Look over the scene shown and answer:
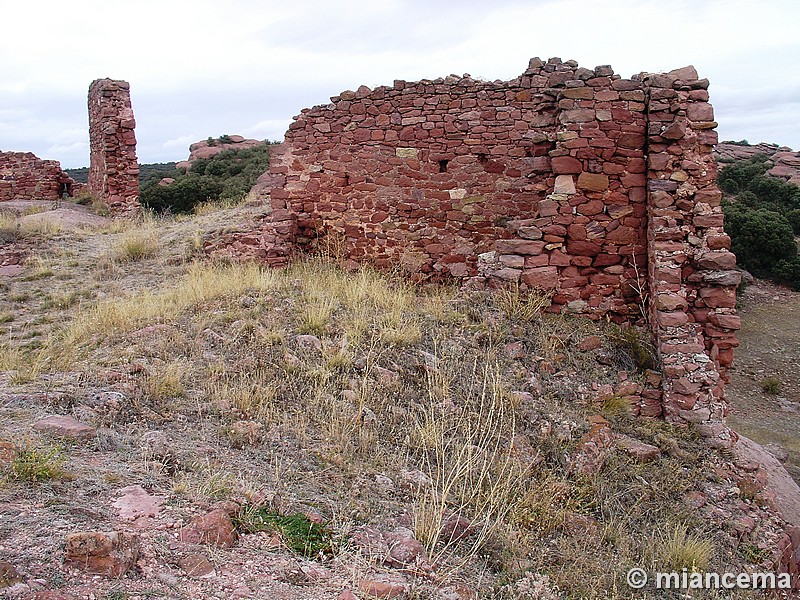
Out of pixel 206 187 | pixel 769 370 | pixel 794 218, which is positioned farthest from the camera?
pixel 794 218

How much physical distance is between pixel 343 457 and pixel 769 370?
1501 centimetres

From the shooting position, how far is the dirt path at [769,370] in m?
11.9

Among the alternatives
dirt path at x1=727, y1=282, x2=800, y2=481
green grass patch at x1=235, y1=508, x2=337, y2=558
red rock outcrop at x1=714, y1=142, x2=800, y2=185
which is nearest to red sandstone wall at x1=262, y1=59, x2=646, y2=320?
green grass patch at x1=235, y1=508, x2=337, y2=558

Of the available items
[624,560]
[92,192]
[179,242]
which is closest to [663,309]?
[624,560]

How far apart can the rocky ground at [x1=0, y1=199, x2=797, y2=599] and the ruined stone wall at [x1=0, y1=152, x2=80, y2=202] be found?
11.9 m

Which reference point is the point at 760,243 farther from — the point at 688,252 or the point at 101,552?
the point at 101,552

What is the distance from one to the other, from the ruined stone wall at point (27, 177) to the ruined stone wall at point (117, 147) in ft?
7.20

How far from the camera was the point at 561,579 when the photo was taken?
3.13 m

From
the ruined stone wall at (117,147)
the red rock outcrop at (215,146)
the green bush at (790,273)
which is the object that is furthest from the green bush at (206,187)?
the green bush at (790,273)

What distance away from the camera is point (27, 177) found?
17000mm

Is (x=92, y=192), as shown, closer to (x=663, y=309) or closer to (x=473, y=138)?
(x=473, y=138)

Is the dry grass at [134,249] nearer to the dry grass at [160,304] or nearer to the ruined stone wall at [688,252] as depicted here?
the dry grass at [160,304]

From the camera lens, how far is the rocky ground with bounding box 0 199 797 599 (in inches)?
106

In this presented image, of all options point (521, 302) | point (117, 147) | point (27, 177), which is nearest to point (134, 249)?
point (117, 147)
